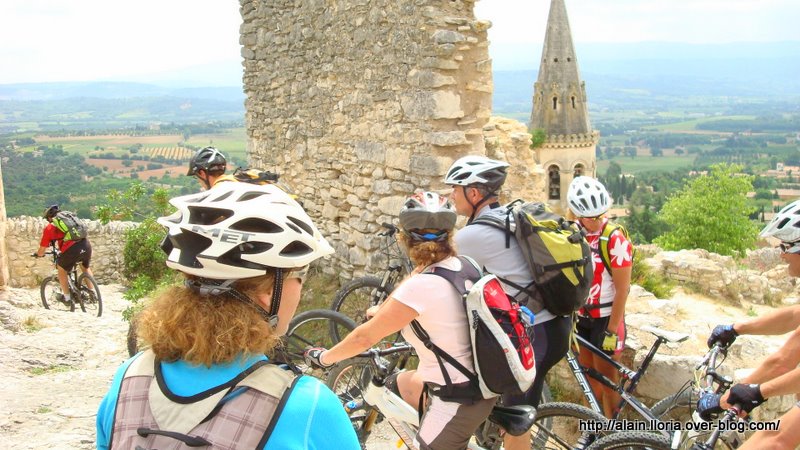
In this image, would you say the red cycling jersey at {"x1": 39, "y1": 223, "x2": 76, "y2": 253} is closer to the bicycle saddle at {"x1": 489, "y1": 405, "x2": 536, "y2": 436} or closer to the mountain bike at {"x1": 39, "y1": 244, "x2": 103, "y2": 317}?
the mountain bike at {"x1": 39, "y1": 244, "x2": 103, "y2": 317}

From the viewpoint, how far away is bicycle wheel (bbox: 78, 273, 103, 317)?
10.4m

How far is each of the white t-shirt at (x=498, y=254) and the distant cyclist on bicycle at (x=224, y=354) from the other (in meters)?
1.78

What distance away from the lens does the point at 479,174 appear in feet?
13.1

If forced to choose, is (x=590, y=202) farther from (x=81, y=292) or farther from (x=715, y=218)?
(x=715, y=218)

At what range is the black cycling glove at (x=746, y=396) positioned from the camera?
2.64 metres

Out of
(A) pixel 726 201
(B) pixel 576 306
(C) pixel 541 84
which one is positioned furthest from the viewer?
(C) pixel 541 84

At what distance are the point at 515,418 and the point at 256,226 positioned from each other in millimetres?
2097

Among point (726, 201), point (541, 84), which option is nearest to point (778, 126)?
point (541, 84)

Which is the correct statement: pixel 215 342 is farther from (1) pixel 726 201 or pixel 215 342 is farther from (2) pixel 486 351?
(1) pixel 726 201

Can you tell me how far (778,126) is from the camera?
15425cm

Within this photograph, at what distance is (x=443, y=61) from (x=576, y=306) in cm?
291

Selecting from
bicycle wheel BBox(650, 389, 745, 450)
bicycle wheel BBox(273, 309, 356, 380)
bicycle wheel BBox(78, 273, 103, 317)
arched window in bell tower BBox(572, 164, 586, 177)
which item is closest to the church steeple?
arched window in bell tower BBox(572, 164, 586, 177)

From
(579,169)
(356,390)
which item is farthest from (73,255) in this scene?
(579,169)

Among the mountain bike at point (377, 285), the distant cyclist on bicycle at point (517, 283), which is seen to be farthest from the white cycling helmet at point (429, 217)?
the mountain bike at point (377, 285)
